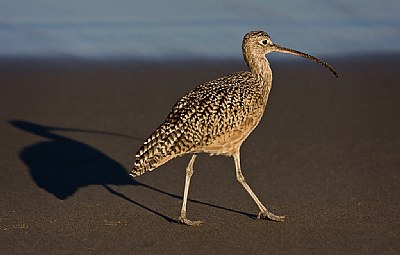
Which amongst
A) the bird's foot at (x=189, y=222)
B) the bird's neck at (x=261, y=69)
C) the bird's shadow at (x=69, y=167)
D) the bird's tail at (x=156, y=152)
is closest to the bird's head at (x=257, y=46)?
the bird's neck at (x=261, y=69)

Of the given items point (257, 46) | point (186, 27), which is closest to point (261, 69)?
point (257, 46)

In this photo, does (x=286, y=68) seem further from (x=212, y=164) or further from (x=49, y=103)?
(x=212, y=164)

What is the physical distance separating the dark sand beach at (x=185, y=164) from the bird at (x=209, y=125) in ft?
1.79

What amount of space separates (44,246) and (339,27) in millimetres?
11762

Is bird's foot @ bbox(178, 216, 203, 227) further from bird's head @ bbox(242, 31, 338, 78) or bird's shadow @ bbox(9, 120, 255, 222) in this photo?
bird's head @ bbox(242, 31, 338, 78)

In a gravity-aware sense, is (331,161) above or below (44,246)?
above

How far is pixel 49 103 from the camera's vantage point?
49.6 feet

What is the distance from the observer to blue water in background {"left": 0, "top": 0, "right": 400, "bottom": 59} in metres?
18.1

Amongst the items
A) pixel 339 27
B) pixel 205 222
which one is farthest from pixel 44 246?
pixel 339 27

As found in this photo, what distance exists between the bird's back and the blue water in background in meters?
7.94

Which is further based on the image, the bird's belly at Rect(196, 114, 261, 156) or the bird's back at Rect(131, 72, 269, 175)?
the bird's belly at Rect(196, 114, 261, 156)

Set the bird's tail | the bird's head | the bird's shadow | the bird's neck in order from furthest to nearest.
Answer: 1. the bird's shadow
2. the bird's head
3. the bird's neck
4. the bird's tail

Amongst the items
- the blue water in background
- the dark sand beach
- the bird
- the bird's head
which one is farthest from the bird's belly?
the blue water in background

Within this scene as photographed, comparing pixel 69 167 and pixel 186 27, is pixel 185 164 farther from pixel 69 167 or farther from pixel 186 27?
pixel 186 27
